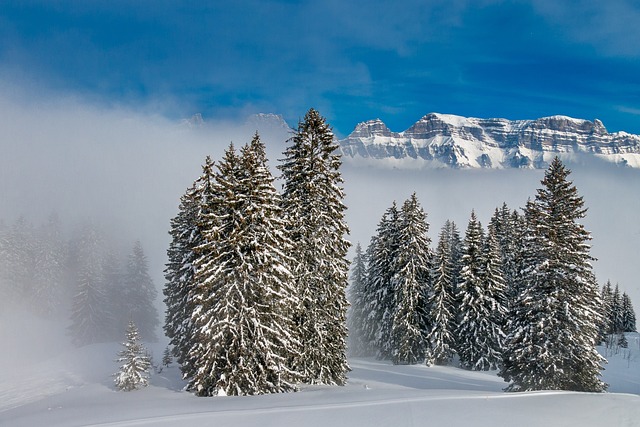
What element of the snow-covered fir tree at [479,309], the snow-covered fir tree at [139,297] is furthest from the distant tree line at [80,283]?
the snow-covered fir tree at [479,309]

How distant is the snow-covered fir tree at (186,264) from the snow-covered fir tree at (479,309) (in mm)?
22712

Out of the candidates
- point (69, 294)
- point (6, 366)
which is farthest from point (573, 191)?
point (69, 294)

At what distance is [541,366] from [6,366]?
156 ft

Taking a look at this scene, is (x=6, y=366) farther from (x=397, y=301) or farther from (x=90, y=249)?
(x=397, y=301)

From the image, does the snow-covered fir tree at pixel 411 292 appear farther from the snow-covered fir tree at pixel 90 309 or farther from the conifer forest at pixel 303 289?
the snow-covered fir tree at pixel 90 309

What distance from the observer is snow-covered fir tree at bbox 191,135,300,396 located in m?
17.5

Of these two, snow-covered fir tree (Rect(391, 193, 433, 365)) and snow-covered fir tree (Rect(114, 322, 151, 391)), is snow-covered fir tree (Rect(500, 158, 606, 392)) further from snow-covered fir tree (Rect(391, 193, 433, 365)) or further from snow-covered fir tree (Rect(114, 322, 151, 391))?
snow-covered fir tree (Rect(114, 322, 151, 391))

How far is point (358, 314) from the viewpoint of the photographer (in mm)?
48000

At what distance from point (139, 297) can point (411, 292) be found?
133 ft

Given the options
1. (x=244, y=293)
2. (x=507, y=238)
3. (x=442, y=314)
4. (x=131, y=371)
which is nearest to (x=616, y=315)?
(x=507, y=238)

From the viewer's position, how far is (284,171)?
22.9m

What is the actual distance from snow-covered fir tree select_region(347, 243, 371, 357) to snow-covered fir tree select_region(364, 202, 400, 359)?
2.20 metres

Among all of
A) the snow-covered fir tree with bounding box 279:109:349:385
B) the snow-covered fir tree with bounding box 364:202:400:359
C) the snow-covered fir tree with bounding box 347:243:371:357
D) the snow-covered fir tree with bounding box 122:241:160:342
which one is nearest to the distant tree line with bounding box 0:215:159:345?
the snow-covered fir tree with bounding box 122:241:160:342

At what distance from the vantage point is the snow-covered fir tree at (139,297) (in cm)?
5853
